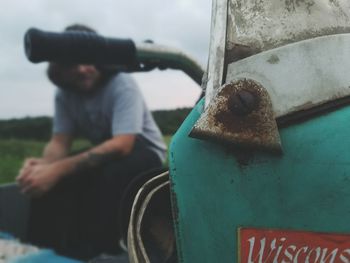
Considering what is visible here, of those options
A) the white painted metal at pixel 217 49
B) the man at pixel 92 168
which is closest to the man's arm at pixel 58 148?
the man at pixel 92 168

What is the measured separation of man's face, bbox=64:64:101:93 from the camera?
9.46 ft

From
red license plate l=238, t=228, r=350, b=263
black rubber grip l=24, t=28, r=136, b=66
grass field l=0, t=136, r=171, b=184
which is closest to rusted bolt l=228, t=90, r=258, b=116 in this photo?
red license plate l=238, t=228, r=350, b=263

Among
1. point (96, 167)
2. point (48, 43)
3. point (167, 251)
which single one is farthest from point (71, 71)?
point (167, 251)

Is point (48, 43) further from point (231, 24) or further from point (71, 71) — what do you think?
point (71, 71)

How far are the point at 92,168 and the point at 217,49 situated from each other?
1912 mm

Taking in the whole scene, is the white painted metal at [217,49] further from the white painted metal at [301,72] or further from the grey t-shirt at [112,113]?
the grey t-shirt at [112,113]

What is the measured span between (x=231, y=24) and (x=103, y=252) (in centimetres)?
184

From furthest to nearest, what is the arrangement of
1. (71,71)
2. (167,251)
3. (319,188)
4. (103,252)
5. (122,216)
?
(71,71) < (103,252) < (122,216) < (167,251) < (319,188)

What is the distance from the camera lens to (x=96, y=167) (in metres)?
2.71

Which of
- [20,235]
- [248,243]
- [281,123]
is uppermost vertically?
[281,123]

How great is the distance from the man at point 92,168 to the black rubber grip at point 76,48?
115cm

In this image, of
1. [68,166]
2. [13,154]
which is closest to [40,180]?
[68,166]

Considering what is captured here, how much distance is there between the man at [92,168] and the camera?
2.58 metres

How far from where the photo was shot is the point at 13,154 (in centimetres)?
672
